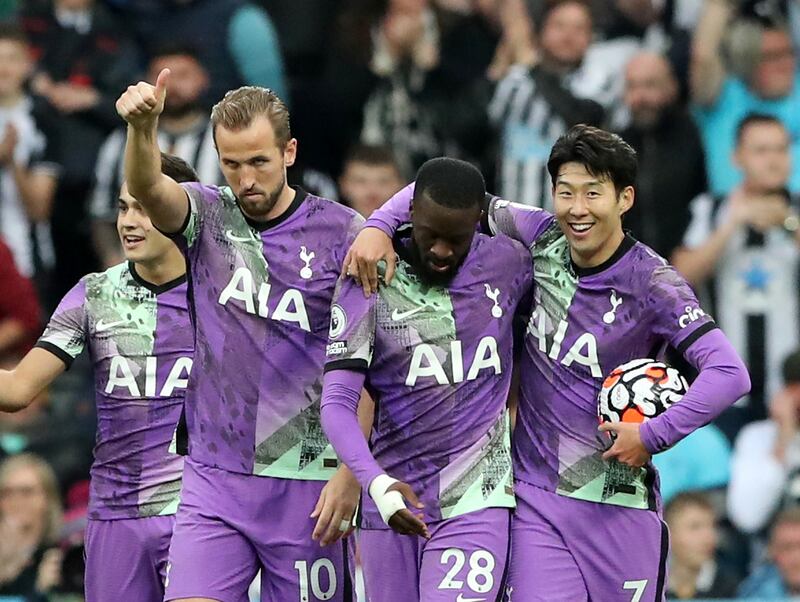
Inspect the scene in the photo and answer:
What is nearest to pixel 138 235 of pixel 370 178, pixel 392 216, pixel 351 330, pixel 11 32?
pixel 392 216

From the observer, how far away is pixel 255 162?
7.73 meters

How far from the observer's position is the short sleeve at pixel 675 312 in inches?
303

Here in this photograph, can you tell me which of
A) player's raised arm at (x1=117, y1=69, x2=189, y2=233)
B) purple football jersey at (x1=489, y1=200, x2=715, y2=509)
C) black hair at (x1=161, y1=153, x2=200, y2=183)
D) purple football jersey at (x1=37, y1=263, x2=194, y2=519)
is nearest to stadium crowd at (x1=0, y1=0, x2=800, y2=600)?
purple football jersey at (x1=37, y1=263, x2=194, y2=519)

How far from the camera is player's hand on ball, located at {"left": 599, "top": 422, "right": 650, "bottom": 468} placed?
7.47 meters

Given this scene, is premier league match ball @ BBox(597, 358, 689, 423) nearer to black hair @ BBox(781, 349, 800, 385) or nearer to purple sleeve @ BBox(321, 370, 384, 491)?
purple sleeve @ BBox(321, 370, 384, 491)

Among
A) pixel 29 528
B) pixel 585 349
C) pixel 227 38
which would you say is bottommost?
pixel 29 528

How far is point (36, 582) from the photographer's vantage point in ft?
34.9

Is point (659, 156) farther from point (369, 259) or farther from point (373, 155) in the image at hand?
point (369, 259)

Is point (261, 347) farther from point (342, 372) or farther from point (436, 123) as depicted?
point (436, 123)

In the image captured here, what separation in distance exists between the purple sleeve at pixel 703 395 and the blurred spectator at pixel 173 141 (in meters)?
5.05

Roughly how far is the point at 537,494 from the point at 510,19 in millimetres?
5616

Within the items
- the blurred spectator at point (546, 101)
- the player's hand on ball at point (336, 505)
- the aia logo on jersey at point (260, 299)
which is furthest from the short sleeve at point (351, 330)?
the blurred spectator at point (546, 101)

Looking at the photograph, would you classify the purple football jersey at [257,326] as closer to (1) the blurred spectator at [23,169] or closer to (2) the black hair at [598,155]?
(2) the black hair at [598,155]

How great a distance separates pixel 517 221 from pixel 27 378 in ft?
7.25
